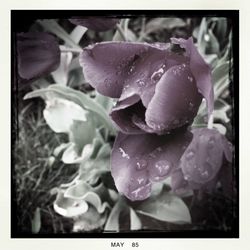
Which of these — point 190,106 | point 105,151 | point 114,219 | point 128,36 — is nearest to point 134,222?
point 114,219

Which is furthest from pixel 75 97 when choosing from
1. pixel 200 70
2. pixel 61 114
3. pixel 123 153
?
pixel 200 70

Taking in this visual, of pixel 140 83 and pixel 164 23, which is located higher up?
pixel 164 23

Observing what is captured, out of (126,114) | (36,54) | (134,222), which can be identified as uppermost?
(36,54)

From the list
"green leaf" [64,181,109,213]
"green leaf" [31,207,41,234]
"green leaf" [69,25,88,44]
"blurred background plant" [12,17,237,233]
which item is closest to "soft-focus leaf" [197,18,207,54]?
"blurred background plant" [12,17,237,233]

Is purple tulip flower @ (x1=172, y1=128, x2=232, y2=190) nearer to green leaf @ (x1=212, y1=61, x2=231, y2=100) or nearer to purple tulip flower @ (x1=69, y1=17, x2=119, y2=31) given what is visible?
green leaf @ (x1=212, y1=61, x2=231, y2=100)

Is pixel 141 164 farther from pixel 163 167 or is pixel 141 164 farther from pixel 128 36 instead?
pixel 128 36

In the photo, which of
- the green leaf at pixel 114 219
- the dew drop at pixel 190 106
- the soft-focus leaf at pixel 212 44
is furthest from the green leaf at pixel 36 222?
the soft-focus leaf at pixel 212 44
